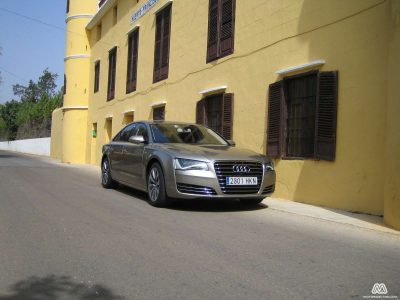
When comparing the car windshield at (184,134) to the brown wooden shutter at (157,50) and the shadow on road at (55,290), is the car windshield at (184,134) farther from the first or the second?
the brown wooden shutter at (157,50)

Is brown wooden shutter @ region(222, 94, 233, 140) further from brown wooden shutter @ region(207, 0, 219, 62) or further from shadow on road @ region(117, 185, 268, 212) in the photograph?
shadow on road @ region(117, 185, 268, 212)

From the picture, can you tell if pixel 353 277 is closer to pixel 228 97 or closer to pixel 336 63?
pixel 336 63

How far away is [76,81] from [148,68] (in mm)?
10995

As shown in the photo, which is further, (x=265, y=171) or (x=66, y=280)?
(x=265, y=171)

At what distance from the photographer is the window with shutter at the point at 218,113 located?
11.9m

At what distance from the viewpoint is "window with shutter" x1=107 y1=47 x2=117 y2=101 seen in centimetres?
2300

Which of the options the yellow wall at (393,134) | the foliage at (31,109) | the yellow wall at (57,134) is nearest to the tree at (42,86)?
the foliage at (31,109)

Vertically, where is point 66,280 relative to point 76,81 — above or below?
below

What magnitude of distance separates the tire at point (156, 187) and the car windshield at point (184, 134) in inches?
27.6

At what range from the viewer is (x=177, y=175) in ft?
23.5

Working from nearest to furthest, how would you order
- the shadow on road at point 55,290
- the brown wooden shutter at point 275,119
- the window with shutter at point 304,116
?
the shadow on road at point 55,290 < the window with shutter at point 304,116 < the brown wooden shutter at point 275,119

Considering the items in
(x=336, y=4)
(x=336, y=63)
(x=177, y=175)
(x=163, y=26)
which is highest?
(x=163, y=26)

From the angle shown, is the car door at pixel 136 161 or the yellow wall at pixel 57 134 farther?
the yellow wall at pixel 57 134

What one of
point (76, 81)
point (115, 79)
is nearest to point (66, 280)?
point (115, 79)
